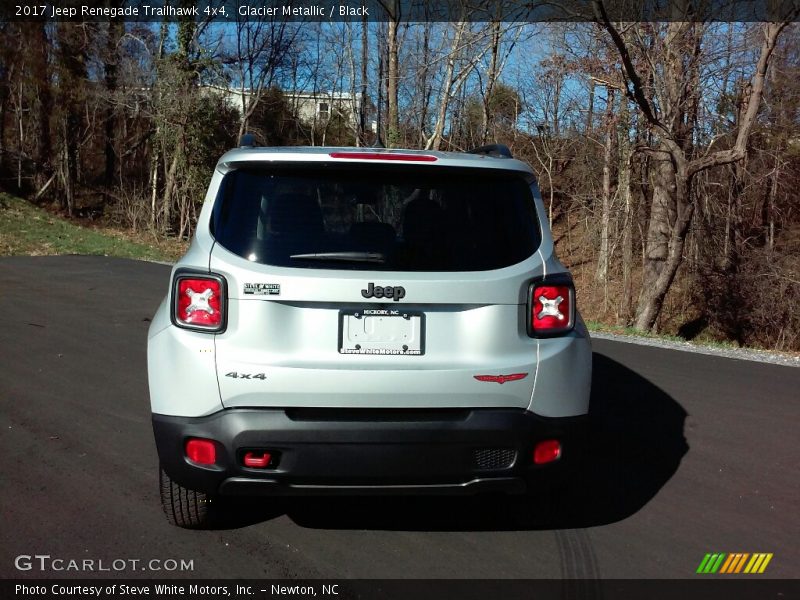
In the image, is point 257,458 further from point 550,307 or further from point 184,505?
point 550,307

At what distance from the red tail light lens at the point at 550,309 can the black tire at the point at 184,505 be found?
5.82ft

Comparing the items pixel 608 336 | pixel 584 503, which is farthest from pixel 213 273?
pixel 608 336

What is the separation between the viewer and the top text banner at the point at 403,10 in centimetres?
1513

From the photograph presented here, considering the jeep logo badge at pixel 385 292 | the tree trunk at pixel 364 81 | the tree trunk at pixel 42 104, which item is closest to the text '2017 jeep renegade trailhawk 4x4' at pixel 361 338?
the jeep logo badge at pixel 385 292

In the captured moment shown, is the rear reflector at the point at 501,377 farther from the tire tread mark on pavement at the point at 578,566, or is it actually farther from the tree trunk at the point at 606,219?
the tree trunk at the point at 606,219

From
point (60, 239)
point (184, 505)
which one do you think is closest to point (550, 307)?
point (184, 505)

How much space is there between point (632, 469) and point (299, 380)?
262 centimetres

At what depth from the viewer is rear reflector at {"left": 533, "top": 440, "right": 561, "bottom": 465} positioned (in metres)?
3.36

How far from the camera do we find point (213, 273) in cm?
325

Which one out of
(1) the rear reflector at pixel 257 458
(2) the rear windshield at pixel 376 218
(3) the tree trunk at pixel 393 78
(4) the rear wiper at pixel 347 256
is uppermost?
(3) the tree trunk at pixel 393 78

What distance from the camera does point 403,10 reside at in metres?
24.2

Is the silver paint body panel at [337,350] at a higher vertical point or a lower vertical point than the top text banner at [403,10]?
lower

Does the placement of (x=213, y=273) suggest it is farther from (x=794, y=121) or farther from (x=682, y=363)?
A: (x=794, y=121)

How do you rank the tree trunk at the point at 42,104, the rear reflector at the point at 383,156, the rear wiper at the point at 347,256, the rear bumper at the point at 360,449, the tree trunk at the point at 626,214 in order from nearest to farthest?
the rear bumper at the point at 360,449 < the rear wiper at the point at 347,256 < the rear reflector at the point at 383,156 < the tree trunk at the point at 626,214 < the tree trunk at the point at 42,104
